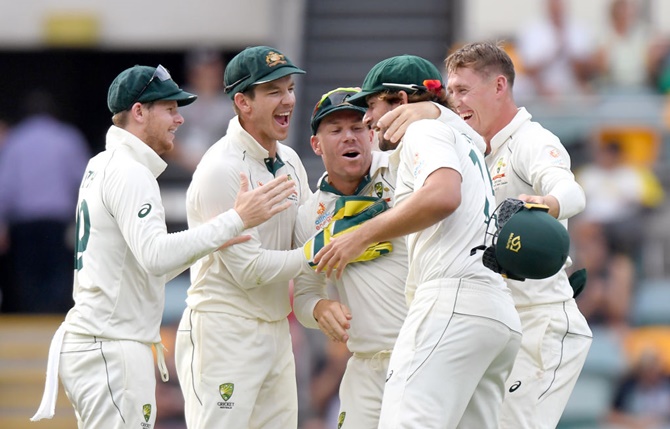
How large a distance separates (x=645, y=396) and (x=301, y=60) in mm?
4704

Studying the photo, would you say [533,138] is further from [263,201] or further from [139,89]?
[139,89]

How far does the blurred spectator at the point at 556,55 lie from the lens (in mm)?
12336

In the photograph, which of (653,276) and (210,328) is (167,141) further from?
(653,276)

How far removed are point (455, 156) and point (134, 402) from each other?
5.86ft

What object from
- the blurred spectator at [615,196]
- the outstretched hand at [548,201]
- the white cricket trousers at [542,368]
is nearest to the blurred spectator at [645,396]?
the blurred spectator at [615,196]

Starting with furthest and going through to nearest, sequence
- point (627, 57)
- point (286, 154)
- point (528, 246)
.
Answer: point (627, 57) < point (286, 154) < point (528, 246)

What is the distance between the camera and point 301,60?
13297 mm

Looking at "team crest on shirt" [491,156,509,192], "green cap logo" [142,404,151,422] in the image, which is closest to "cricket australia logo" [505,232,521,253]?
"team crest on shirt" [491,156,509,192]

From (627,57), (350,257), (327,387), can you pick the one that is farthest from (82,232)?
(627,57)

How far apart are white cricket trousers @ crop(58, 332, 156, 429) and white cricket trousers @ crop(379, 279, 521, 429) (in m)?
1.15

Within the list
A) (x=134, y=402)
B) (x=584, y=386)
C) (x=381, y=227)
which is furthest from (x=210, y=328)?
(x=584, y=386)

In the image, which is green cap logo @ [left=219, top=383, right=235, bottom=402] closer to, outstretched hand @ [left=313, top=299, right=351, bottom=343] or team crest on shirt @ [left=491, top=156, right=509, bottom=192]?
outstretched hand @ [left=313, top=299, right=351, bottom=343]

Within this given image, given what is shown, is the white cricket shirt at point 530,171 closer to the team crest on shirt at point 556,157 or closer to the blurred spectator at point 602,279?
the team crest on shirt at point 556,157

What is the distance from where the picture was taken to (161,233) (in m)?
5.85
